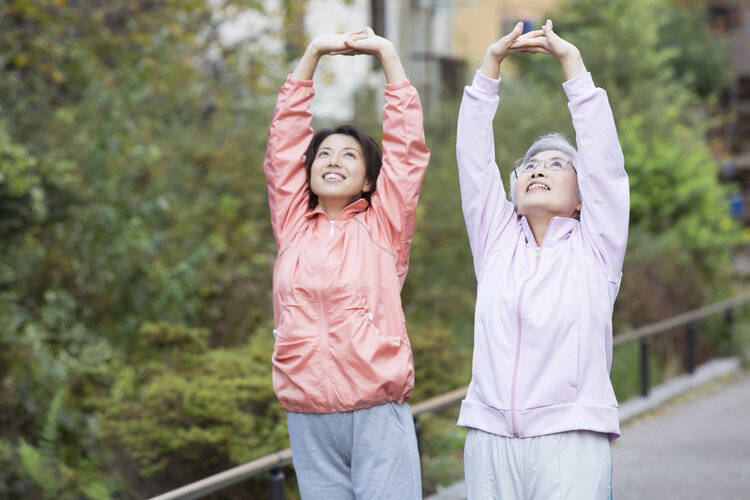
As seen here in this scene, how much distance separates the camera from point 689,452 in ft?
24.5

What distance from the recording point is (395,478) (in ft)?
10.6

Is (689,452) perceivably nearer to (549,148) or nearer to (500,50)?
(549,148)

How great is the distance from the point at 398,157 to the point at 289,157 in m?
0.39

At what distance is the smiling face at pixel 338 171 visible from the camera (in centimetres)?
345

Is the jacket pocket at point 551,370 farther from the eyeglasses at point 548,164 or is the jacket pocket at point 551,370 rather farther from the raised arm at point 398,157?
the raised arm at point 398,157

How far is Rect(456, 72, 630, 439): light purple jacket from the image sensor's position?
2.93 meters

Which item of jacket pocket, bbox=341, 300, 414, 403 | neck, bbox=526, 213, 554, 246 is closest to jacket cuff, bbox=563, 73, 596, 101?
neck, bbox=526, 213, 554, 246

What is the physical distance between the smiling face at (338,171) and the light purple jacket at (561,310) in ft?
1.81

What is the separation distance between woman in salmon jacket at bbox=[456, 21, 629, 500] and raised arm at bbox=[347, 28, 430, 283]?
24cm

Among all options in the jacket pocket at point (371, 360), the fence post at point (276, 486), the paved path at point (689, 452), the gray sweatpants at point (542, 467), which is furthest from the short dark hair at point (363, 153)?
the paved path at point (689, 452)

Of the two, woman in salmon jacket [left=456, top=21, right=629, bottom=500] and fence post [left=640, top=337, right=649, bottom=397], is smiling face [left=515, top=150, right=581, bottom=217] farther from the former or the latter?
fence post [left=640, top=337, right=649, bottom=397]

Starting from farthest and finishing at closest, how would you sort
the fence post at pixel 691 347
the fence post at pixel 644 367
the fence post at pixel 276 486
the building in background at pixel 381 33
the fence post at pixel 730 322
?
the fence post at pixel 730 322, the building in background at pixel 381 33, the fence post at pixel 691 347, the fence post at pixel 644 367, the fence post at pixel 276 486

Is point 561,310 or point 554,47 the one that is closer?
point 561,310

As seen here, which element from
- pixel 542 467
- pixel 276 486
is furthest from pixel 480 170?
pixel 276 486
